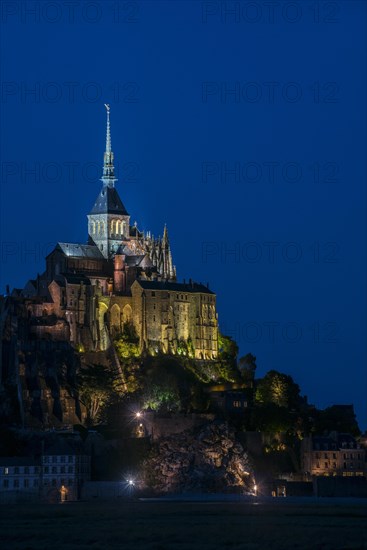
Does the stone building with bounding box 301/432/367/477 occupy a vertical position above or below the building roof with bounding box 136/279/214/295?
below

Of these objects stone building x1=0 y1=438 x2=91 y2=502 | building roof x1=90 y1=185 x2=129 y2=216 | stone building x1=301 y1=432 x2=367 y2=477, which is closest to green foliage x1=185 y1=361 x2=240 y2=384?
stone building x1=301 y1=432 x2=367 y2=477

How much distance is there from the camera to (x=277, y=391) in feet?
441

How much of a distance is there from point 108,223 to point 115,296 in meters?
11.3

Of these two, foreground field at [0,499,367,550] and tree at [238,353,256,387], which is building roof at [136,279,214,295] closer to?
tree at [238,353,256,387]

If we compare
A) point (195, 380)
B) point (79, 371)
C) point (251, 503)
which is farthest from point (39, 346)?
point (251, 503)

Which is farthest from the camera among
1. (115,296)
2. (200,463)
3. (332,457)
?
(115,296)

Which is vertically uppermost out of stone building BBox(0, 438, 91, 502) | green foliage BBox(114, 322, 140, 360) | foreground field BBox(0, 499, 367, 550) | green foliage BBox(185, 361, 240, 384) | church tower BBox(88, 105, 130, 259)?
church tower BBox(88, 105, 130, 259)

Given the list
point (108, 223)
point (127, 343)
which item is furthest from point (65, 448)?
point (108, 223)

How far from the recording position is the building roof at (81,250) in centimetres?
14362

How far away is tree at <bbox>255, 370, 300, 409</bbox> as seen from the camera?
134 meters

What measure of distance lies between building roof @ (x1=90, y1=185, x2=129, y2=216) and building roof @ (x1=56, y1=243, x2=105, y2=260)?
4563 mm

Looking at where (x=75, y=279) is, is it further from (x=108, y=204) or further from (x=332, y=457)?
(x=332, y=457)

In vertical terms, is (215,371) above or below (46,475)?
above

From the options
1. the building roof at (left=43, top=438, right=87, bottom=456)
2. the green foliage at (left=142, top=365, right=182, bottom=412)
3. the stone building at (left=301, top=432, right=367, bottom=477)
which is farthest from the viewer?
the green foliage at (left=142, top=365, right=182, bottom=412)
